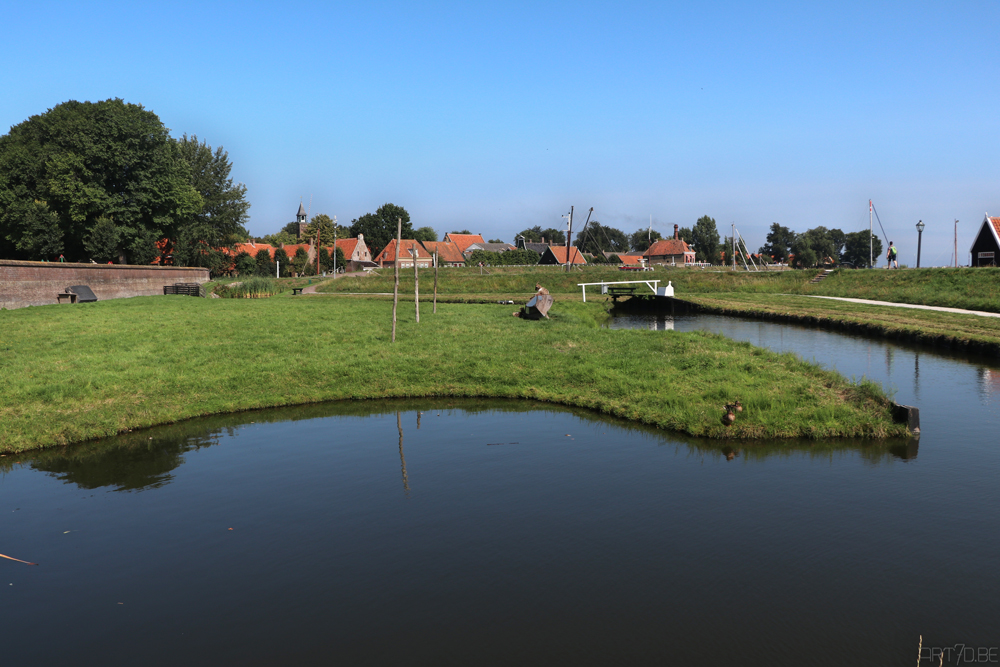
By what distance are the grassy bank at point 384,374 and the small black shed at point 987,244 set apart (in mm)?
43393

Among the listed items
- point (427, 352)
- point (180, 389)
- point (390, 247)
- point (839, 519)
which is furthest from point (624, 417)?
point (390, 247)

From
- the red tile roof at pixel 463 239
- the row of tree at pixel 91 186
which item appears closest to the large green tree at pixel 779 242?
the red tile roof at pixel 463 239

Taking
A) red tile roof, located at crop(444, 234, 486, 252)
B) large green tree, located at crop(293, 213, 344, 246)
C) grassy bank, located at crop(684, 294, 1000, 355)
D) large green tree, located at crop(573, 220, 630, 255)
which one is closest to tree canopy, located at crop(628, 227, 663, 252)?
large green tree, located at crop(573, 220, 630, 255)

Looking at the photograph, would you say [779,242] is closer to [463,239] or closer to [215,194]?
[463,239]

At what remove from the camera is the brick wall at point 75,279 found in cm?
3166

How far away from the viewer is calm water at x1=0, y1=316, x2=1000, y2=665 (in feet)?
18.7

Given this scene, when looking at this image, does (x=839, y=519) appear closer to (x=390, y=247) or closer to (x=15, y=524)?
(x=15, y=524)

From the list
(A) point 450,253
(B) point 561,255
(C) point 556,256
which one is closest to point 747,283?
(C) point 556,256

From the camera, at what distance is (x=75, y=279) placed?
36.8 meters

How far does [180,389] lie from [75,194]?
40.7 meters

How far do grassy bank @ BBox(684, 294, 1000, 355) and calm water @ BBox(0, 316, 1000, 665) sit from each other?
11.7 metres

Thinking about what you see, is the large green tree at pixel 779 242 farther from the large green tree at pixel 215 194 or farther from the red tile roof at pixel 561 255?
the large green tree at pixel 215 194

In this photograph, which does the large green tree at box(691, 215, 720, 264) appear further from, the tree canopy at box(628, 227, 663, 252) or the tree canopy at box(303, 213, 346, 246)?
the tree canopy at box(303, 213, 346, 246)

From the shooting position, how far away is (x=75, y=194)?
4634 centimetres
